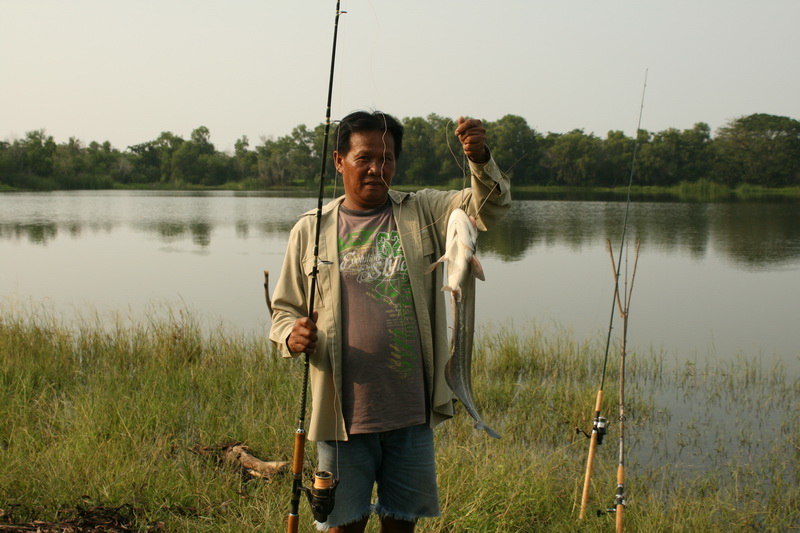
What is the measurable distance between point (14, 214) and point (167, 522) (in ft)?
106

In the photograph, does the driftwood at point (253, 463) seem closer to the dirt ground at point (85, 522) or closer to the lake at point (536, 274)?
the dirt ground at point (85, 522)

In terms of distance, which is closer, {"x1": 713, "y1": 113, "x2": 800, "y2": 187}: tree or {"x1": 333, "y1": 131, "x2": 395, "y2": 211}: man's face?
{"x1": 333, "y1": 131, "x2": 395, "y2": 211}: man's face

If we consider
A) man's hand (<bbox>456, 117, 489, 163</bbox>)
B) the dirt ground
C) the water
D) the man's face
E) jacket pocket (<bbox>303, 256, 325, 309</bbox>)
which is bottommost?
the water

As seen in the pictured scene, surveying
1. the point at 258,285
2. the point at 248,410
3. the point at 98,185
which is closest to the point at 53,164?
the point at 98,185

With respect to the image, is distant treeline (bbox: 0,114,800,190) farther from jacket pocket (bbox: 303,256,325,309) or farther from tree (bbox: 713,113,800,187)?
jacket pocket (bbox: 303,256,325,309)

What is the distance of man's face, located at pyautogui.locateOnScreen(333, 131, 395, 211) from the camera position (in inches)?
91.4

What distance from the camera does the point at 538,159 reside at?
3828 centimetres

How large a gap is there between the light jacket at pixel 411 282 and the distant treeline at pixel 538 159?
38.4m

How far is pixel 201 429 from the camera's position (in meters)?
4.39

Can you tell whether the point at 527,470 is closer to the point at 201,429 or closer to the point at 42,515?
the point at 201,429

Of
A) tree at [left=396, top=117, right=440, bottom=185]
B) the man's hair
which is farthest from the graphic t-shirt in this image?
tree at [left=396, top=117, right=440, bottom=185]

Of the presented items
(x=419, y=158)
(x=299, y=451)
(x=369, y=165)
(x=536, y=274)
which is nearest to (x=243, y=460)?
(x=299, y=451)

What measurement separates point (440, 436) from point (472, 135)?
315cm

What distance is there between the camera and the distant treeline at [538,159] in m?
49.7
